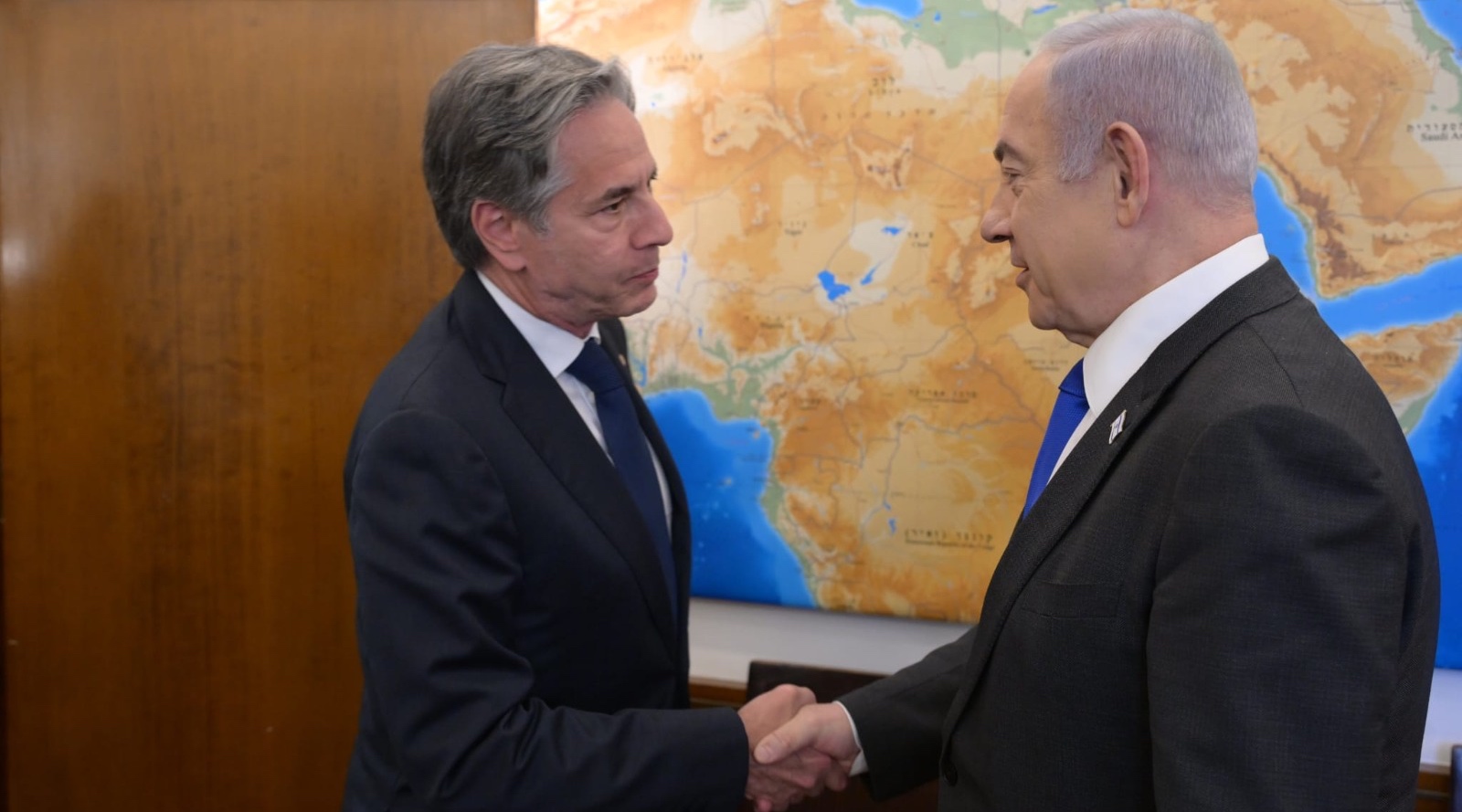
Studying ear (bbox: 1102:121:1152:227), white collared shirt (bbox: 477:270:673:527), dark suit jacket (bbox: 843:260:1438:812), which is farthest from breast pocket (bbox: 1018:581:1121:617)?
white collared shirt (bbox: 477:270:673:527)

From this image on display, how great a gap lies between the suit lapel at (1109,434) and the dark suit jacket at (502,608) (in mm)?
565

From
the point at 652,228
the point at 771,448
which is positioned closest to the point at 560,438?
the point at 652,228

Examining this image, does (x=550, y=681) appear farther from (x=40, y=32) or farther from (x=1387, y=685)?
(x=40, y=32)

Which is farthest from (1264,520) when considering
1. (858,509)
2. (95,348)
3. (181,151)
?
(95,348)

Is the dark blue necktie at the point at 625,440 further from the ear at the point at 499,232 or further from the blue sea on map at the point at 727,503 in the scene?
the blue sea on map at the point at 727,503

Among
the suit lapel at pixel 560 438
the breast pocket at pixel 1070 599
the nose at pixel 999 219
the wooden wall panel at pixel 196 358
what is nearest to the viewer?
the breast pocket at pixel 1070 599

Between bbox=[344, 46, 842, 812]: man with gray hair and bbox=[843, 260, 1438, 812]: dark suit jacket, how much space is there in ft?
1.70

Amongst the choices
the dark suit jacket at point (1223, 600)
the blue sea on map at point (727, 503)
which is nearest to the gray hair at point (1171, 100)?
the dark suit jacket at point (1223, 600)

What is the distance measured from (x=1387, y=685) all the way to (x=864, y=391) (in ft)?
4.59

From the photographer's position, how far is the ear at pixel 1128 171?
114 centimetres

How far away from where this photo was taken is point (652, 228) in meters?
1.75

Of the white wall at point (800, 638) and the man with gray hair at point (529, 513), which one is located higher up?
the man with gray hair at point (529, 513)

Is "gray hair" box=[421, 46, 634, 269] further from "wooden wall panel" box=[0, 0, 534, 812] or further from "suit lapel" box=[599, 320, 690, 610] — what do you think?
"wooden wall panel" box=[0, 0, 534, 812]

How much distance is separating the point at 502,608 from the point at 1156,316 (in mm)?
898
